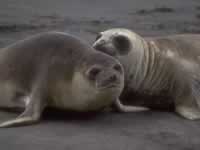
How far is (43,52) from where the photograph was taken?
17.9 ft

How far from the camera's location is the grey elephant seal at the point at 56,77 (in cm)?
508

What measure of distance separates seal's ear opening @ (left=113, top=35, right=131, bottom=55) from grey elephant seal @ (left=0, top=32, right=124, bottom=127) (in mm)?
550

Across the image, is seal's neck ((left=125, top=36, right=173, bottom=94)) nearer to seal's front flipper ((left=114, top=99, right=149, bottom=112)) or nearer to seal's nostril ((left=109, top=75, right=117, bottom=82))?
seal's front flipper ((left=114, top=99, right=149, bottom=112))

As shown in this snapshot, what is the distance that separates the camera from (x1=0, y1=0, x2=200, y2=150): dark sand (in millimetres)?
4746

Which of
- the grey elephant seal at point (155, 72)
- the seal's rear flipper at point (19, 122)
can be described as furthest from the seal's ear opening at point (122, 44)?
the seal's rear flipper at point (19, 122)

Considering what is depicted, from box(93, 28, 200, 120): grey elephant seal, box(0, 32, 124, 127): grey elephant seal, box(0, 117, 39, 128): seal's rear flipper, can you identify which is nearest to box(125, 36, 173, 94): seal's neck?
box(93, 28, 200, 120): grey elephant seal

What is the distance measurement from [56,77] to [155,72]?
4.12ft

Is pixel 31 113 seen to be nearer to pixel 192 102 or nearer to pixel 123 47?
pixel 123 47

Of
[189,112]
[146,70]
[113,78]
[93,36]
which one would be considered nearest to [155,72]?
[146,70]

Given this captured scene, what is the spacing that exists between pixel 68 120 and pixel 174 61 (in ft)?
4.62

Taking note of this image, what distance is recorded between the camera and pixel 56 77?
5.27 m

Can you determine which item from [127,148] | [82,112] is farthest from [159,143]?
[82,112]

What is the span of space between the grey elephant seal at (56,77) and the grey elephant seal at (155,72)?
1.79ft

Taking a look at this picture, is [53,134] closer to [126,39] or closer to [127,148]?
[127,148]
